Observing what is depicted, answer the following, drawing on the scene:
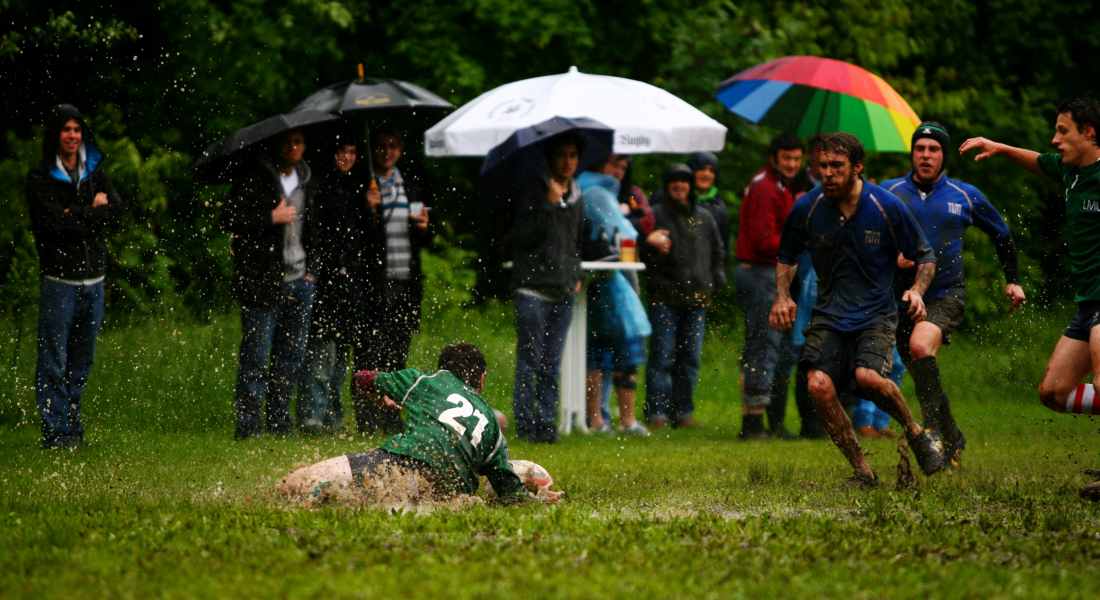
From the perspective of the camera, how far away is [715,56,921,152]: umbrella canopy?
15.9m

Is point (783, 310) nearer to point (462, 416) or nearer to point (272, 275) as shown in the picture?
point (462, 416)

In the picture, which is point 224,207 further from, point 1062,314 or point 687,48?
point 687,48

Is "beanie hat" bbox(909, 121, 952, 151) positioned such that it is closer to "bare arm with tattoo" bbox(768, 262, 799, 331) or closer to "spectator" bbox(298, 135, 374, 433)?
"bare arm with tattoo" bbox(768, 262, 799, 331)

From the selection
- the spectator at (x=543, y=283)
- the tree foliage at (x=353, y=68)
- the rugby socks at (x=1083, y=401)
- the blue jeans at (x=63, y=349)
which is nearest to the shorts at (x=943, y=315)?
the rugby socks at (x=1083, y=401)

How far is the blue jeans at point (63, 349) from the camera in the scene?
1234 centimetres

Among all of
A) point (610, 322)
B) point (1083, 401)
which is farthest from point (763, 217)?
point (1083, 401)

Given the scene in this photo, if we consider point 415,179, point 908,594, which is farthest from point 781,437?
point 908,594

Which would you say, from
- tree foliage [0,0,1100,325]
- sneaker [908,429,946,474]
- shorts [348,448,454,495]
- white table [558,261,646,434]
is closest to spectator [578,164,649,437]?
white table [558,261,646,434]

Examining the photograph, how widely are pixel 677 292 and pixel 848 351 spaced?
194 inches

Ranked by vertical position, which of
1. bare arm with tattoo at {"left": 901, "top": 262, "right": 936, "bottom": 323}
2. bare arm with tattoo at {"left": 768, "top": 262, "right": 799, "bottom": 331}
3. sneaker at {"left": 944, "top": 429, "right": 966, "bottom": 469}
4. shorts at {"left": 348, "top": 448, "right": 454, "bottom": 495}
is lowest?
sneaker at {"left": 944, "top": 429, "right": 966, "bottom": 469}

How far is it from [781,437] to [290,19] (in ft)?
32.4

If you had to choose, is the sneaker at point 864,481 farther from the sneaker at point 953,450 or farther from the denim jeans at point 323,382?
the denim jeans at point 323,382

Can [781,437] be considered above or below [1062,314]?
below

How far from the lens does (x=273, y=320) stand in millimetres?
13547
